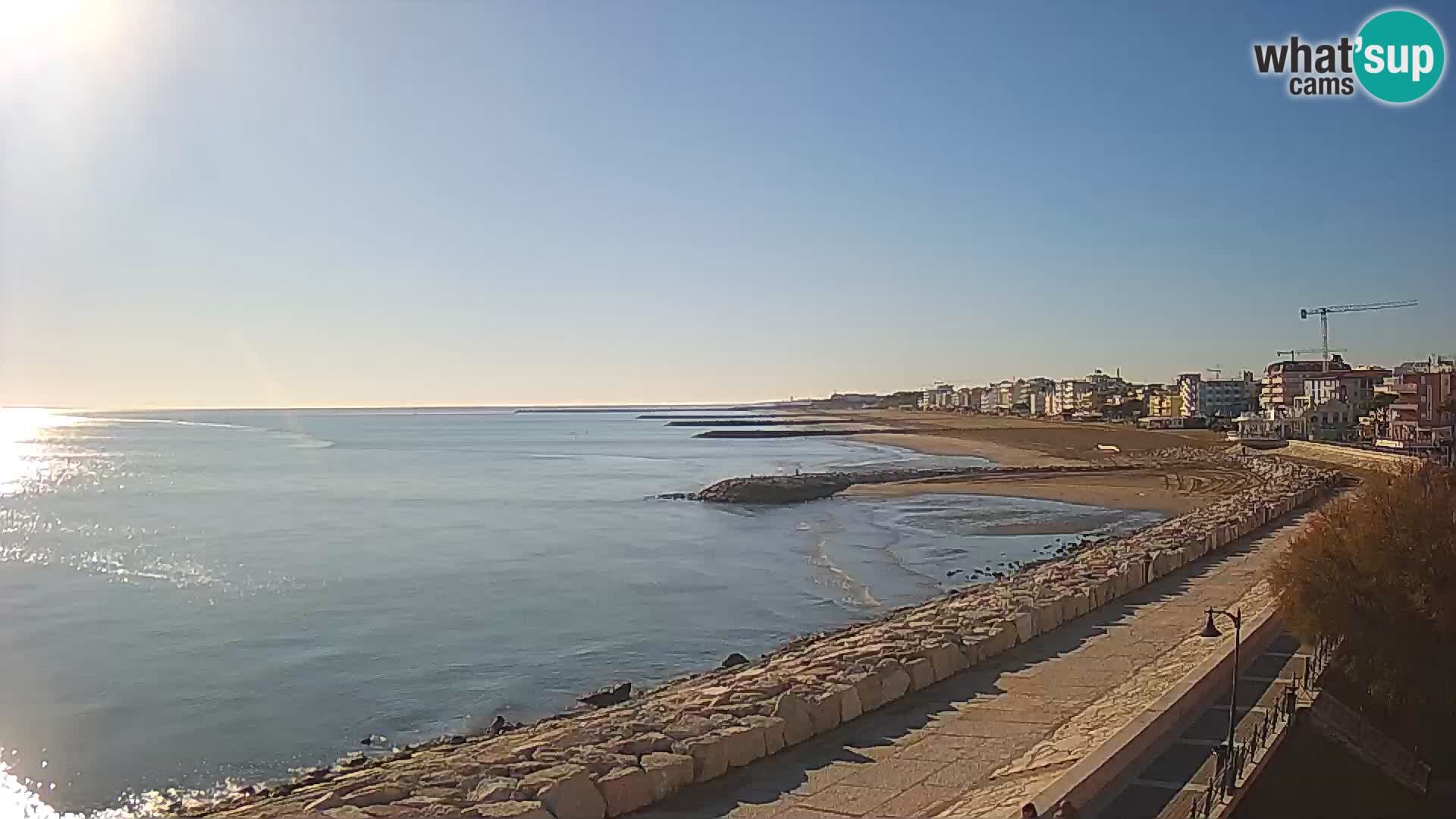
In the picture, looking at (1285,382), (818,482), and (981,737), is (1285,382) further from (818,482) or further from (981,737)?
(981,737)

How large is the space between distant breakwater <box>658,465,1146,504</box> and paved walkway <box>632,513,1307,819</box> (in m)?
28.2

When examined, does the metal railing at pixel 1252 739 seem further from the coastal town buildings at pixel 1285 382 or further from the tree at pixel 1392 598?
the coastal town buildings at pixel 1285 382

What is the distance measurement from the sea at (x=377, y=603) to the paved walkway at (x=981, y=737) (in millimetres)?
5469

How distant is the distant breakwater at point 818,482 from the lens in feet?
139

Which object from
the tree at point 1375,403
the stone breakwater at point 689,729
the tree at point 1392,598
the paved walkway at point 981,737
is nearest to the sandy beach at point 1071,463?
the tree at point 1375,403

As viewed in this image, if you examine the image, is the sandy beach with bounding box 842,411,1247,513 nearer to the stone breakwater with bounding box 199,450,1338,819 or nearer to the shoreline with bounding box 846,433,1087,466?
the shoreline with bounding box 846,433,1087,466

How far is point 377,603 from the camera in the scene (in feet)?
72.3

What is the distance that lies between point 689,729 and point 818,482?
121 feet

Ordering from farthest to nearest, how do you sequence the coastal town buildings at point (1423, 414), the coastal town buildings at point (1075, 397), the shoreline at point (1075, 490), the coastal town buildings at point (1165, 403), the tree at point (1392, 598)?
A: the coastal town buildings at point (1075, 397) < the coastal town buildings at point (1165, 403) < the coastal town buildings at point (1423, 414) < the shoreline at point (1075, 490) < the tree at point (1392, 598)

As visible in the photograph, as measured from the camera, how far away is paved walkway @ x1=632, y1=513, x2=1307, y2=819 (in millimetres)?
7852

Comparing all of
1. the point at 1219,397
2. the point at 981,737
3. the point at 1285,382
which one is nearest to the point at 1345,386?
the point at 1285,382

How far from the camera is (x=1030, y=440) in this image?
254 feet

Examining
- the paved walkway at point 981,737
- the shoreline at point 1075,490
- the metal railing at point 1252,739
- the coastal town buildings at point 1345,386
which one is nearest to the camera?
the metal railing at point 1252,739

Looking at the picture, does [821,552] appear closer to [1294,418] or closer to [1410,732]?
[1410,732]
